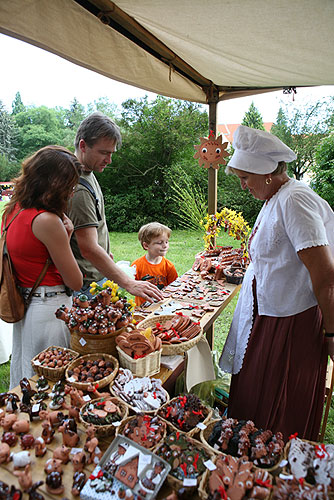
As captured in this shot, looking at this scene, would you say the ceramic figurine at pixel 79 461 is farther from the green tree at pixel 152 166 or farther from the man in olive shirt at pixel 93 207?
the green tree at pixel 152 166

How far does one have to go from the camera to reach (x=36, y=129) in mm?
14898

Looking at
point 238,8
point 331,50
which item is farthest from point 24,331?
point 331,50

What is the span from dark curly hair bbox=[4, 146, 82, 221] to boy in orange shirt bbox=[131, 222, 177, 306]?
5.03ft

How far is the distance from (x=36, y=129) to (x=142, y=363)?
1556 cm

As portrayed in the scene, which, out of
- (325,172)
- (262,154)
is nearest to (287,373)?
(262,154)

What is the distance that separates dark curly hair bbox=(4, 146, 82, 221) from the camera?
1.69 metres

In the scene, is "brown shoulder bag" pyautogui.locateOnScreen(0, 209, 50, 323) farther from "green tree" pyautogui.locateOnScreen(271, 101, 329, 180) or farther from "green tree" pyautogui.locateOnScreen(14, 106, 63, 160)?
"green tree" pyautogui.locateOnScreen(14, 106, 63, 160)

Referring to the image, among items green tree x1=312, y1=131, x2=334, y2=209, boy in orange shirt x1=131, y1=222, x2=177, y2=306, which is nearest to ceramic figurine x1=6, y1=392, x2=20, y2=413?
boy in orange shirt x1=131, y1=222, x2=177, y2=306

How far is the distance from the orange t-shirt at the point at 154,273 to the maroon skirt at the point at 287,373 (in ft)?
4.41

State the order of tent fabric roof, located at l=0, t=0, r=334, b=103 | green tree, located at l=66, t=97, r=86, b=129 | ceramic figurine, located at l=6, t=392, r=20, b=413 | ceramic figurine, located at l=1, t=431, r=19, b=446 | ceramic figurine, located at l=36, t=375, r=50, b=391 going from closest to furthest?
1. ceramic figurine, located at l=1, t=431, r=19, b=446
2. ceramic figurine, located at l=6, t=392, r=20, b=413
3. ceramic figurine, located at l=36, t=375, r=50, b=391
4. tent fabric roof, located at l=0, t=0, r=334, b=103
5. green tree, located at l=66, t=97, r=86, b=129

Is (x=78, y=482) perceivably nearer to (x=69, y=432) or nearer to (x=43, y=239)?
(x=69, y=432)

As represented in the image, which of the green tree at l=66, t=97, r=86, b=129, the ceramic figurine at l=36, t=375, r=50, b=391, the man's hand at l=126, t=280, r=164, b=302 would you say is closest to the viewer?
the ceramic figurine at l=36, t=375, r=50, b=391

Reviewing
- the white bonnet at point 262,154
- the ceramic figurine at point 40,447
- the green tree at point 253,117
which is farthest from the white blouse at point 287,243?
the green tree at point 253,117

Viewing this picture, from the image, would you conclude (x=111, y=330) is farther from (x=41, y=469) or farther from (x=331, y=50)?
(x=331, y=50)
